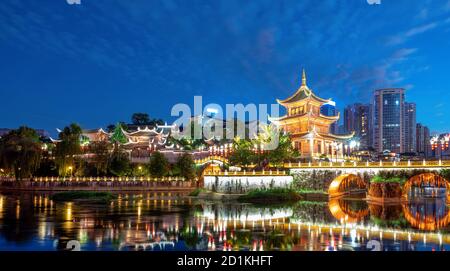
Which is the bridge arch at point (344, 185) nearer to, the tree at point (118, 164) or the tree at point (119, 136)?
the tree at point (118, 164)

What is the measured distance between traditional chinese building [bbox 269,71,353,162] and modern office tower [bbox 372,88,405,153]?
92.2m

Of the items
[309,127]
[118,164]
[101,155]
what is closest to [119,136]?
[118,164]

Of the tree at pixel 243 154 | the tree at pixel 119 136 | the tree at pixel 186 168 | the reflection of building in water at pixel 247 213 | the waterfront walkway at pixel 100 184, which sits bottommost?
the reflection of building in water at pixel 247 213

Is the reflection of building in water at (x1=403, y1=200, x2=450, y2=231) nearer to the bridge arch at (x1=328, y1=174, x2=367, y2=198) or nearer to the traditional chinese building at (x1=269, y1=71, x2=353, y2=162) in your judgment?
the bridge arch at (x1=328, y1=174, x2=367, y2=198)

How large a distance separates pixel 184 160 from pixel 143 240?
47.1 metres

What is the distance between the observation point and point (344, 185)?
61.6 m

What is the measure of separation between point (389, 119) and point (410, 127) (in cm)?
927

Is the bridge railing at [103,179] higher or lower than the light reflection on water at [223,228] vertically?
higher

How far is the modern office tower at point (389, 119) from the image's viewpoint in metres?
155

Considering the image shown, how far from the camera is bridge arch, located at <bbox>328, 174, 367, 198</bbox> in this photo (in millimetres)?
48475

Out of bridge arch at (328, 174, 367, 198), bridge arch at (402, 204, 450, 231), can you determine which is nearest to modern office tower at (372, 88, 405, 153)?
bridge arch at (328, 174, 367, 198)

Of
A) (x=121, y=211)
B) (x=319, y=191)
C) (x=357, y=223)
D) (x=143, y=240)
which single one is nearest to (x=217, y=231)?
(x=143, y=240)

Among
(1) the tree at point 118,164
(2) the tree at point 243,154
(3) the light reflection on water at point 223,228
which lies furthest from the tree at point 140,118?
(3) the light reflection on water at point 223,228

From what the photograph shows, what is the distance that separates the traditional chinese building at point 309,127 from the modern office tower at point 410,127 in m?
99.9
